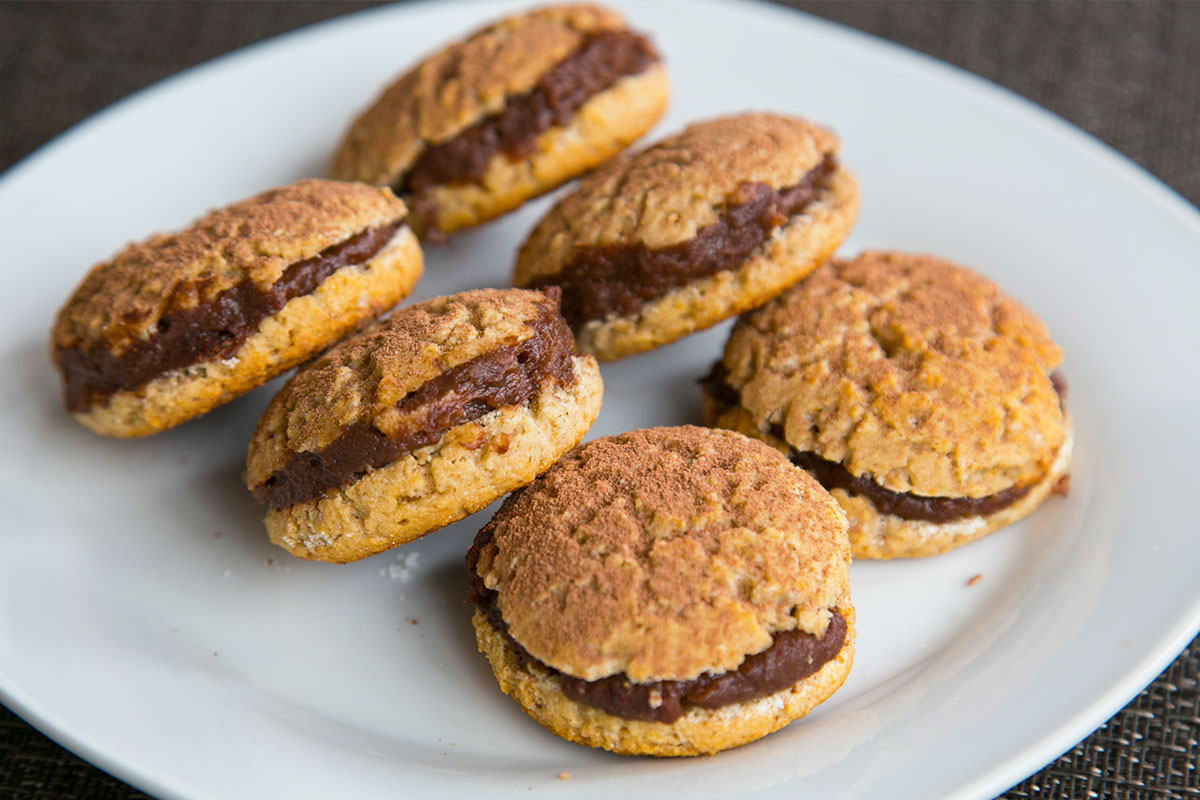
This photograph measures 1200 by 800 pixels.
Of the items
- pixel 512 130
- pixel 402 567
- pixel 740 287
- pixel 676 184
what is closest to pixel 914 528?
pixel 740 287

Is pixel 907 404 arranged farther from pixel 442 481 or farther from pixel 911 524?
pixel 442 481

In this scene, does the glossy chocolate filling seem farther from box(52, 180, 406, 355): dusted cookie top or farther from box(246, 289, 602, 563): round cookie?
box(52, 180, 406, 355): dusted cookie top

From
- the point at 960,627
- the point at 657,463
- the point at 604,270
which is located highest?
the point at 604,270

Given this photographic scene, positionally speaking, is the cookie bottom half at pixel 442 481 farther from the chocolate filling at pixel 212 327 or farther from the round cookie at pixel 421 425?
the chocolate filling at pixel 212 327

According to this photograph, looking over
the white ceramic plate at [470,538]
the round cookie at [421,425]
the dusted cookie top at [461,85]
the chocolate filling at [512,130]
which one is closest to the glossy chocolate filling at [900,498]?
the white ceramic plate at [470,538]

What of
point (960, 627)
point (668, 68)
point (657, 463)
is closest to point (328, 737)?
point (657, 463)

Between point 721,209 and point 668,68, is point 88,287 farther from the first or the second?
point 668,68
